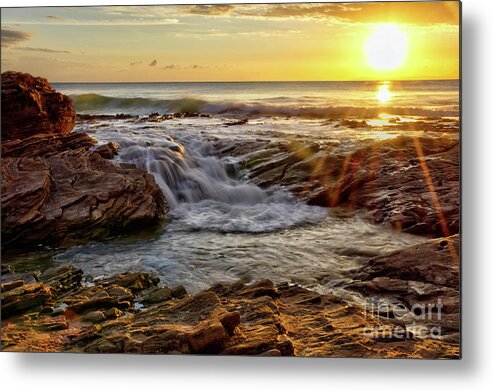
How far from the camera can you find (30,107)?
505 centimetres

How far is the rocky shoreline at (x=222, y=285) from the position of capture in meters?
4.51

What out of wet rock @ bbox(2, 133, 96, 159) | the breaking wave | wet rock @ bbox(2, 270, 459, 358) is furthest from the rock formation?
the breaking wave

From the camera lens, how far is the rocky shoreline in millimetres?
4508

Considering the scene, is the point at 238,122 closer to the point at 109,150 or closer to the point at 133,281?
the point at 109,150

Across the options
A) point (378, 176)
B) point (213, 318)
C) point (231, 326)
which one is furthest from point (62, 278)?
point (378, 176)

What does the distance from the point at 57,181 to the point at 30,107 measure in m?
0.60

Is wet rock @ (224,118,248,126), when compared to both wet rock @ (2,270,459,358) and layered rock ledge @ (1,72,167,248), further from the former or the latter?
wet rock @ (2,270,459,358)

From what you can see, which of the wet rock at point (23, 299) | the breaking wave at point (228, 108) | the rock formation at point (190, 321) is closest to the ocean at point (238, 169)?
the breaking wave at point (228, 108)

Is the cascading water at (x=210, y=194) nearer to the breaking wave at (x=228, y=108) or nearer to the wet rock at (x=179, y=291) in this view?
the breaking wave at (x=228, y=108)

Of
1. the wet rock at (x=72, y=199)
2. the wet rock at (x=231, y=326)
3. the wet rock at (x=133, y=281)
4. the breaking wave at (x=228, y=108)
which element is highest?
the breaking wave at (x=228, y=108)

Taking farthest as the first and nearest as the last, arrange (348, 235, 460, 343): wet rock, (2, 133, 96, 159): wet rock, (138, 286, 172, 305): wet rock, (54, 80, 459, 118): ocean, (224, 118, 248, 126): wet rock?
(2, 133, 96, 159): wet rock
(224, 118, 248, 126): wet rock
(138, 286, 172, 305): wet rock
(54, 80, 459, 118): ocean
(348, 235, 460, 343): wet rock

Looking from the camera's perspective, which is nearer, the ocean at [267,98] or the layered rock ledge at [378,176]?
the layered rock ledge at [378,176]

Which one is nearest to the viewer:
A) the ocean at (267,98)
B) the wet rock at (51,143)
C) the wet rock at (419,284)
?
the wet rock at (419,284)

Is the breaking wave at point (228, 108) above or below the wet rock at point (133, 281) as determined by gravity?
above
